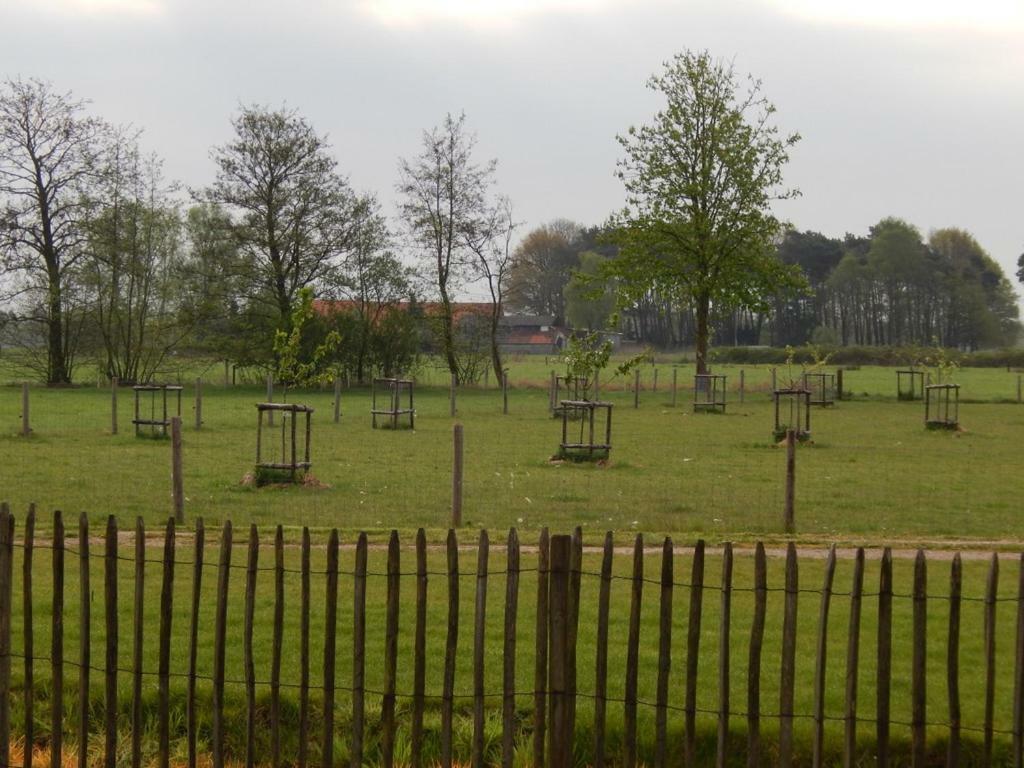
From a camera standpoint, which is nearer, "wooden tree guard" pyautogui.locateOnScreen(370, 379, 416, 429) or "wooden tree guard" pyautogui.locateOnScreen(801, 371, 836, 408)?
"wooden tree guard" pyautogui.locateOnScreen(370, 379, 416, 429)

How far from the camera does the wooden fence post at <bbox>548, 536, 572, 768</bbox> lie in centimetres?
640

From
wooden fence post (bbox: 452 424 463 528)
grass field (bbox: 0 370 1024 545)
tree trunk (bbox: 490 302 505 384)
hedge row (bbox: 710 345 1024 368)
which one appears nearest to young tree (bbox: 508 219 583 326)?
hedge row (bbox: 710 345 1024 368)

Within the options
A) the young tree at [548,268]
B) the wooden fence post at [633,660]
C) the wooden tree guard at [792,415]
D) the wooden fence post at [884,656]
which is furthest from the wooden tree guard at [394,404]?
the young tree at [548,268]

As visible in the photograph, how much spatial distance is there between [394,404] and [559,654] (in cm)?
2975

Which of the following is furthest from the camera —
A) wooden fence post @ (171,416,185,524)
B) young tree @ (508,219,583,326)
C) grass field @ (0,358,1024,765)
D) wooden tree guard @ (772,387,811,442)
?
young tree @ (508,219,583,326)

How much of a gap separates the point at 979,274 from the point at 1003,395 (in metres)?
61.0

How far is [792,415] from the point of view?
3744 centimetres

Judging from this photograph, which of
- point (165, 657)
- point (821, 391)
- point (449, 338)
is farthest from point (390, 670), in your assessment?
point (449, 338)

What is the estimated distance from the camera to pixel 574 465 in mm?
24906

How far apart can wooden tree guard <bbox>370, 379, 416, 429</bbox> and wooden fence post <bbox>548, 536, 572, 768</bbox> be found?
26775mm

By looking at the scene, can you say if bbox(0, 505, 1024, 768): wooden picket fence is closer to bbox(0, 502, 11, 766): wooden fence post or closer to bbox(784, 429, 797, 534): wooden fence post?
bbox(0, 502, 11, 766): wooden fence post

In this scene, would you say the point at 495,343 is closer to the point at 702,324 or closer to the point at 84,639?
the point at 702,324

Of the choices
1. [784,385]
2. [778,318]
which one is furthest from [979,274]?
[784,385]

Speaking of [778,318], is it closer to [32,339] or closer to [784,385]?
[784,385]
